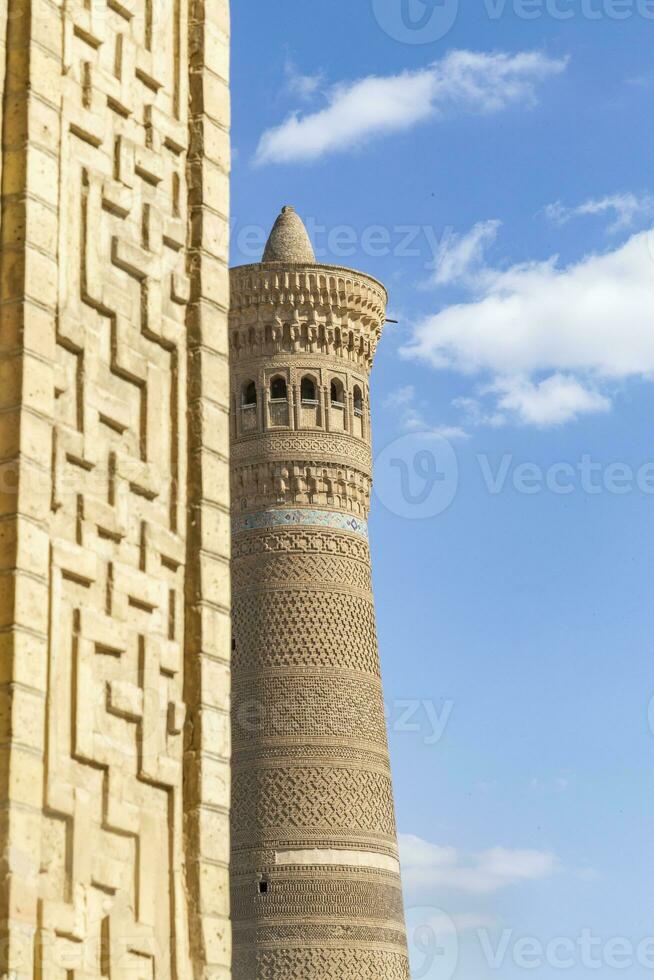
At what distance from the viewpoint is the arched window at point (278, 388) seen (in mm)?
20328

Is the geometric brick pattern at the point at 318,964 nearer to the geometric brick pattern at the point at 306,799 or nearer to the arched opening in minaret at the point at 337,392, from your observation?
the geometric brick pattern at the point at 306,799

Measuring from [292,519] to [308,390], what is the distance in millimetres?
1582

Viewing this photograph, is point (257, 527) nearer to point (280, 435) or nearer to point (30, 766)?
point (280, 435)

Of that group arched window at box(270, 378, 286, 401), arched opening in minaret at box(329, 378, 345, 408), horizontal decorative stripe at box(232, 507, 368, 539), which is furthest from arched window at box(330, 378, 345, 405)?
horizontal decorative stripe at box(232, 507, 368, 539)

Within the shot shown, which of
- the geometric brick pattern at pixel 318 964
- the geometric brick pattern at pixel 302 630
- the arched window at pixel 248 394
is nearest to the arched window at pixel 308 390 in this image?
the arched window at pixel 248 394

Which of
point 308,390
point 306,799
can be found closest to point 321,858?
point 306,799

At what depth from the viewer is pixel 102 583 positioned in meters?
4.49

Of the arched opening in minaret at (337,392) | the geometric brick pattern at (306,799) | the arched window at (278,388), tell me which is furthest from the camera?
the arched opening in minaret at (337,392)

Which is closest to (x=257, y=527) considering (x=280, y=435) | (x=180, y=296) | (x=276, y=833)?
(x=280, y=435)

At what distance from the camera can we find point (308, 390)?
67.1 ft

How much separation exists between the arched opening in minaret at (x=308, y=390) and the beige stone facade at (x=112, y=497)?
1506 cm

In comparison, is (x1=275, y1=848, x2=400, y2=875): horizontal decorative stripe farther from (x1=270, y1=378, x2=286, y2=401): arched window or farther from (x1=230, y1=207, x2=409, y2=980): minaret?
(x1=270, y1=378, x2=286, y2=401): arched window

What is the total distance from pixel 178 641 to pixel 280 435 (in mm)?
15328

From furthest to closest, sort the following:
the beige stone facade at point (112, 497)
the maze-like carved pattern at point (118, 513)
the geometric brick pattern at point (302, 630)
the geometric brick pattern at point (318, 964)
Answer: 1. the geometric brick pattern at point (302, 630)
2. the geometric brick pattern at point (318, 964)
3. the maze-like carved pattern at point (118, 513)
4. the beige stone facade at point (112, 497)
